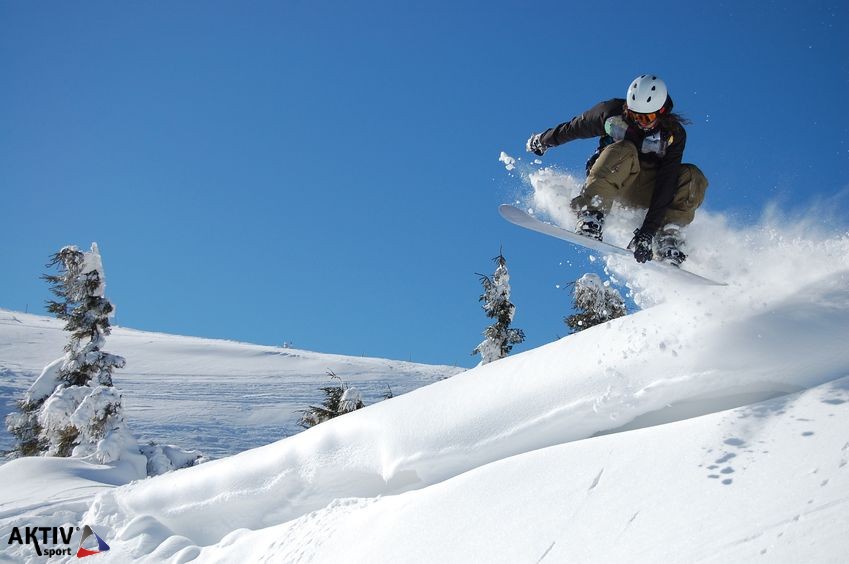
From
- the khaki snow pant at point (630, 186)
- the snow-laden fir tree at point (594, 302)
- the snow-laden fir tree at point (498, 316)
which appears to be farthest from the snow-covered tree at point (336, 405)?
the khaki snow pant at point (630, 186)

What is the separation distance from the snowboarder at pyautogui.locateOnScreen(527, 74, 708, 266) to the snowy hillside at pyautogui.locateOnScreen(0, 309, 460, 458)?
2559cm

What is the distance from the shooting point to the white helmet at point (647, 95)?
6023mm

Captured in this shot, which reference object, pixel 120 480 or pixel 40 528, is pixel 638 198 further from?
pixel 120 480

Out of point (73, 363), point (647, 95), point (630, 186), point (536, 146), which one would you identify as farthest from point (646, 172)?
point (73, 363)

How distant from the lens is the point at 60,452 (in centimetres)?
1584

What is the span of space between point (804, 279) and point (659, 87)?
2.63 m

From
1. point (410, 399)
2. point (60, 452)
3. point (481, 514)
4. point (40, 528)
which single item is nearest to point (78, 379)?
point (60, 452)

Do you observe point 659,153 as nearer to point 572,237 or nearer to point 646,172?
point 646,172

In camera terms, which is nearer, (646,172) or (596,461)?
(596,461)

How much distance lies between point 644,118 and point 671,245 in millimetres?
1278

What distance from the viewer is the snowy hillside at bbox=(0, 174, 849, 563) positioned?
284 centimetres

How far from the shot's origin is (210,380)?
149 ft

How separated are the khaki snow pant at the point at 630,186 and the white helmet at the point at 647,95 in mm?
359

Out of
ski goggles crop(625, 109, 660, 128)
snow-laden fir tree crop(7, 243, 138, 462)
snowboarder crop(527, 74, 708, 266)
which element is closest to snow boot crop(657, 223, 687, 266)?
snowboarder crop(527, 74, 708, 266)
